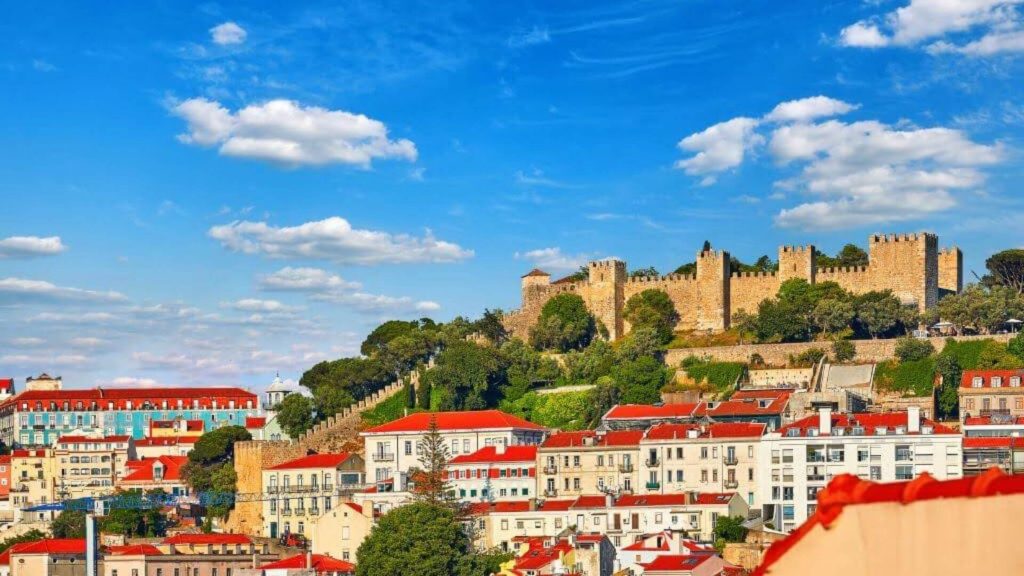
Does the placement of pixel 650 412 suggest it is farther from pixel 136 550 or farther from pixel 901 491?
pixel 901 491

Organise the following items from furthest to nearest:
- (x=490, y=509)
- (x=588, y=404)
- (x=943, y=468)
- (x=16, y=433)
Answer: (x=16, y=433) → (x=588, y=404) → (x=490, y=509) → (x=943, y=468)

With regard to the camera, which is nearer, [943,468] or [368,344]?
[943,468]

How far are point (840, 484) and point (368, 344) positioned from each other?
9831 centimetres

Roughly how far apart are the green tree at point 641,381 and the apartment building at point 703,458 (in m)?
12.9

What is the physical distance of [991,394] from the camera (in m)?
70.6

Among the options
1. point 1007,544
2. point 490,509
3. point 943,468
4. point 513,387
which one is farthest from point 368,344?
point 1007,544

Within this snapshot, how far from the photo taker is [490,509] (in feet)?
219

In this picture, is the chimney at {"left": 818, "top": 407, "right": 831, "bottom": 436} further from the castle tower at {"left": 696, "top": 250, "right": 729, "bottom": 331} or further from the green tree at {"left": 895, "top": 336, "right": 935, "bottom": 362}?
the castle tower at {"left": 696, "top": 250, "right": 729, "bottom": 331}

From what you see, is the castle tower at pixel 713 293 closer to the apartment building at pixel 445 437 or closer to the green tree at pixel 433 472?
the apartment building at pixel 445 437

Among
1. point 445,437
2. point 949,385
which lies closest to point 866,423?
point 949,385

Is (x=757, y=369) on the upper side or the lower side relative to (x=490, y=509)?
upper

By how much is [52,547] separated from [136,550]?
5261 mm

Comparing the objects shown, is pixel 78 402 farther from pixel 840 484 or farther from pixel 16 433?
pixel 840 484

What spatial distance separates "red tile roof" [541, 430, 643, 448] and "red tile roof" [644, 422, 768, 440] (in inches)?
39.8
